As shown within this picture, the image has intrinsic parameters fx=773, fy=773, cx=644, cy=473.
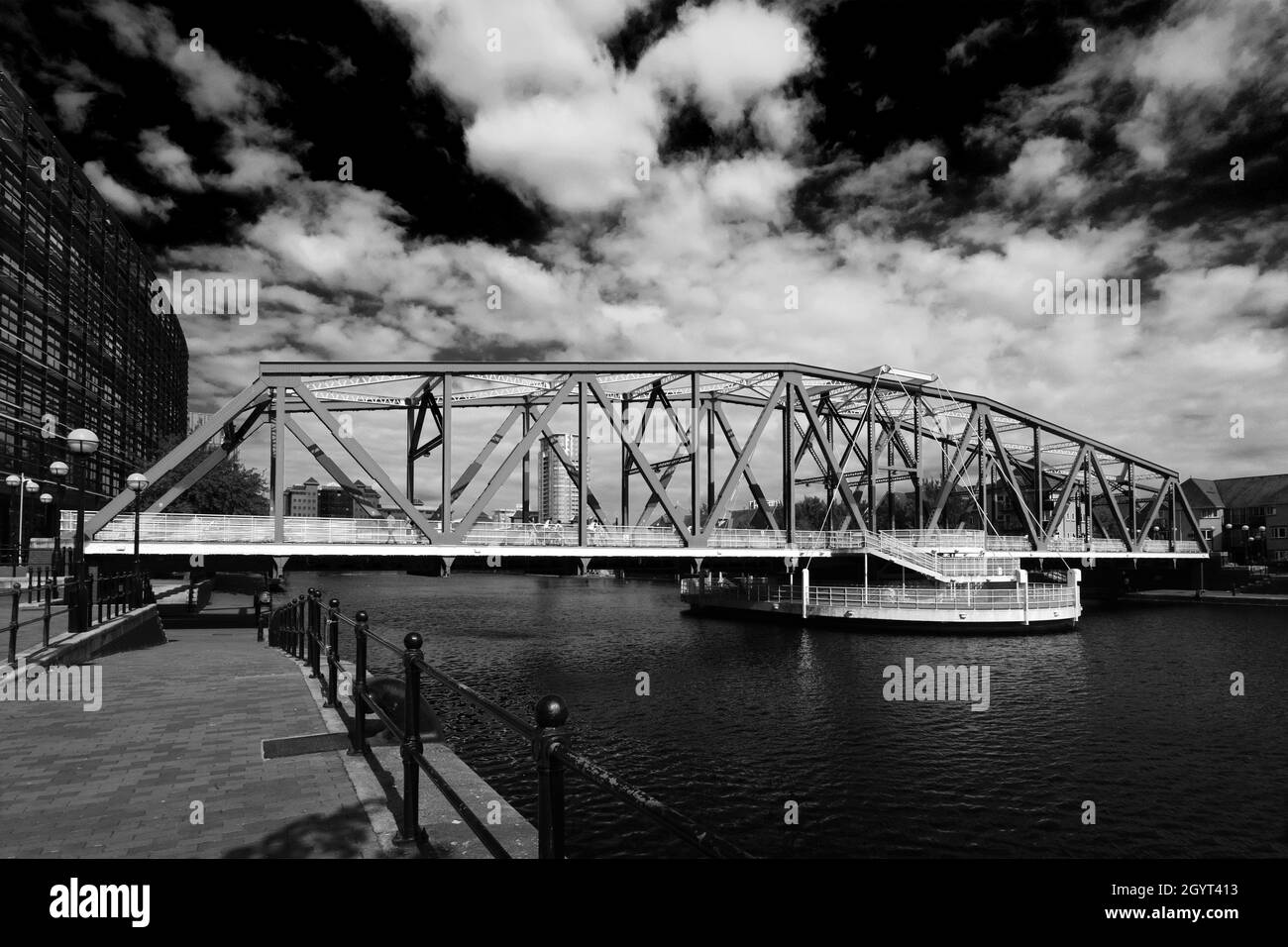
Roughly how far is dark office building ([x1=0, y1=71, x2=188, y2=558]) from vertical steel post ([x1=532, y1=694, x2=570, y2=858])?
5916 cm

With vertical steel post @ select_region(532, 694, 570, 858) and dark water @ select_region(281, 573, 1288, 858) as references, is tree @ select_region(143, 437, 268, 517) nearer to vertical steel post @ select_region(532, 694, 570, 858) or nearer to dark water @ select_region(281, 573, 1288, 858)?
dark water @ select_region(281, 573, 1288, 858)

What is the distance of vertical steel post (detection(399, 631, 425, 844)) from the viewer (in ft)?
16.9

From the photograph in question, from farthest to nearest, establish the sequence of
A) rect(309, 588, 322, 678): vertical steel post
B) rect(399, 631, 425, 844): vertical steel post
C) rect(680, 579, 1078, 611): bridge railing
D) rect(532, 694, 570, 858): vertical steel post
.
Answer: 1. rect(680, 579, 1078, 611): bridge railing
2. rect(309, 588, 322, 678): vertical steel post
3. rect(399, 631, 425, 844): vertical steel post
4. rect(532, 694, 570, 858): vertical steel post

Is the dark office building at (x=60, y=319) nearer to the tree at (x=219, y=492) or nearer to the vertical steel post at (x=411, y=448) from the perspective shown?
the tree at (x=219, y=492)

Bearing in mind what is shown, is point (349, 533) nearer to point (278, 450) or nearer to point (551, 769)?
point (278, 450)

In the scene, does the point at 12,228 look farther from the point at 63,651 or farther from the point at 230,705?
the point at 230,705

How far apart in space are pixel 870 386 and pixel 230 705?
49.8 m

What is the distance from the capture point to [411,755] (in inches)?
204

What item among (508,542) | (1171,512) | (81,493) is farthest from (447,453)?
(1171,512)

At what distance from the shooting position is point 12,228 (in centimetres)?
5931

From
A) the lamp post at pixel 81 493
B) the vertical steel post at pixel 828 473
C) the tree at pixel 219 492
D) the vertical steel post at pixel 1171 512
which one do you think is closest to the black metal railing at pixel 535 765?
the lamp post at pixel 81 493

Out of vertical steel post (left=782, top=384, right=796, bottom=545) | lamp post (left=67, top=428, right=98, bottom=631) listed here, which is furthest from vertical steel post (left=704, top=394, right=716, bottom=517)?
lamp post (left=67, top=428, right=98, bottom=631)

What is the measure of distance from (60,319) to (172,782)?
80.2 m
